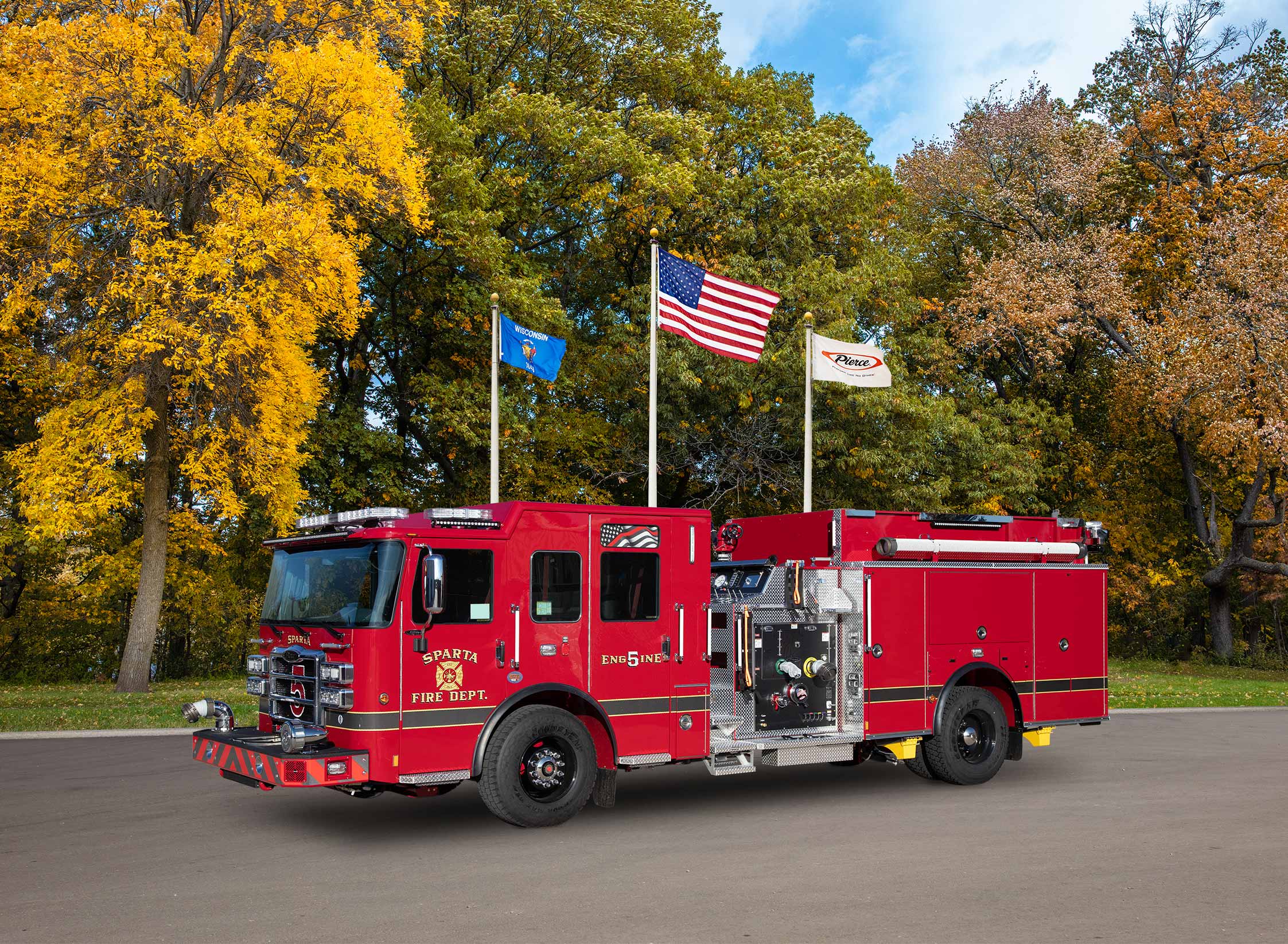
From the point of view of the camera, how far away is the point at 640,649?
33.5ft

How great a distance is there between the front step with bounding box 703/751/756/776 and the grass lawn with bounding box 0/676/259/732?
29.2 feet

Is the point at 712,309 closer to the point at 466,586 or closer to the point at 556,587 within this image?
the point at 556,587

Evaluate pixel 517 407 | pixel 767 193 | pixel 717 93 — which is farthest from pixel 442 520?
pixel 717 93

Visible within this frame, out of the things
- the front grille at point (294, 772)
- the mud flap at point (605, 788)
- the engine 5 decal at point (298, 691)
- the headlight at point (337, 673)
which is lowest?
the mud flap at point (605, 788)

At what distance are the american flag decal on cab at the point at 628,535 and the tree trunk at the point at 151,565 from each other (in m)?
15.3

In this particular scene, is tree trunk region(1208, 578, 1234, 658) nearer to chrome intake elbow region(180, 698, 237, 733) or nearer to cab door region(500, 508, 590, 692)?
cab door region(500, 508, 590, 692)

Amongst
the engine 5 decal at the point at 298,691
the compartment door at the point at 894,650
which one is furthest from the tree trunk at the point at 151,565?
the compartment door at the point at 894,650

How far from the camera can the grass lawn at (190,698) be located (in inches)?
685

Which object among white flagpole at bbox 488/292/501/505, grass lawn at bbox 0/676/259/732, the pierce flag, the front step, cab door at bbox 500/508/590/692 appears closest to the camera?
cab door at bbox 500/508/590/692

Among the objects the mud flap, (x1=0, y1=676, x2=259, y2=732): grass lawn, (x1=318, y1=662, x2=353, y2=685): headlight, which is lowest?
(x1=0, y1=676, x2=259, y2=732): grass lawn

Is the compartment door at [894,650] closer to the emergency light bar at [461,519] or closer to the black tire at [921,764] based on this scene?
the black tire at [921,764]

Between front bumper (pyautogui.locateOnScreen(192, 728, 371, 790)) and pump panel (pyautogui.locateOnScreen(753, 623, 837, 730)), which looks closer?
front bumper (pyautogui.locateOnScreen(192, 728, 371, 790))

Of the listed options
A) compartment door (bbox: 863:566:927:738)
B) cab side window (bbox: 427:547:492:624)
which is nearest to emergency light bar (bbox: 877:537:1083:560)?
compartment door (bbox: 863:566:927:738)

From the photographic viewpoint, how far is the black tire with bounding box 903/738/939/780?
12289mm
